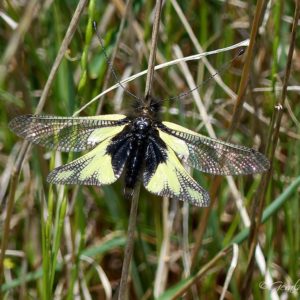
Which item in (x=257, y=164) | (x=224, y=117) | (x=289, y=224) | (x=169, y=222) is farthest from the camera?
(x=224, y=117)

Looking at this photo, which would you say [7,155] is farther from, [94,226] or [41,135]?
[41,135]

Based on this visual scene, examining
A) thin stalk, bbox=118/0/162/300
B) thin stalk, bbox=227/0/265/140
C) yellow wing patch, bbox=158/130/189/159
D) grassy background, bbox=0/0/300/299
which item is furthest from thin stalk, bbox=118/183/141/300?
grassy background, bbox=0/0/300/299

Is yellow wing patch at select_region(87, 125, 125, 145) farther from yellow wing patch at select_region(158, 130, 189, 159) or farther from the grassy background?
the grassy background

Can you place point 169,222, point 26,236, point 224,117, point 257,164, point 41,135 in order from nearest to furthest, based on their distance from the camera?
1. point 257,164
2. point 41,135
3. point 26,236
4. point 169,222
5. point 224,117

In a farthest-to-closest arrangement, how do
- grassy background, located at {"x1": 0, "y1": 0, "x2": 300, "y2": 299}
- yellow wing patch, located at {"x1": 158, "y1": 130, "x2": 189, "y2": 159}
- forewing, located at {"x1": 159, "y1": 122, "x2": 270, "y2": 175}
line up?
grassy background, located at {"x1": 0, "y1": 0, "x2": 300, "y2": 299}, yellow wing patch, located at {"x1": 158, "y1": 130, "x2": 189, "y2": 159}, forewing, located at {"x1": 159, "y1": 122, "x2": 270, "y2": 175}

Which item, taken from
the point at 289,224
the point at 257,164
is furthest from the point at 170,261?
the point at 257,164

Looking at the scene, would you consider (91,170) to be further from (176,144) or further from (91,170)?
(176,144)
